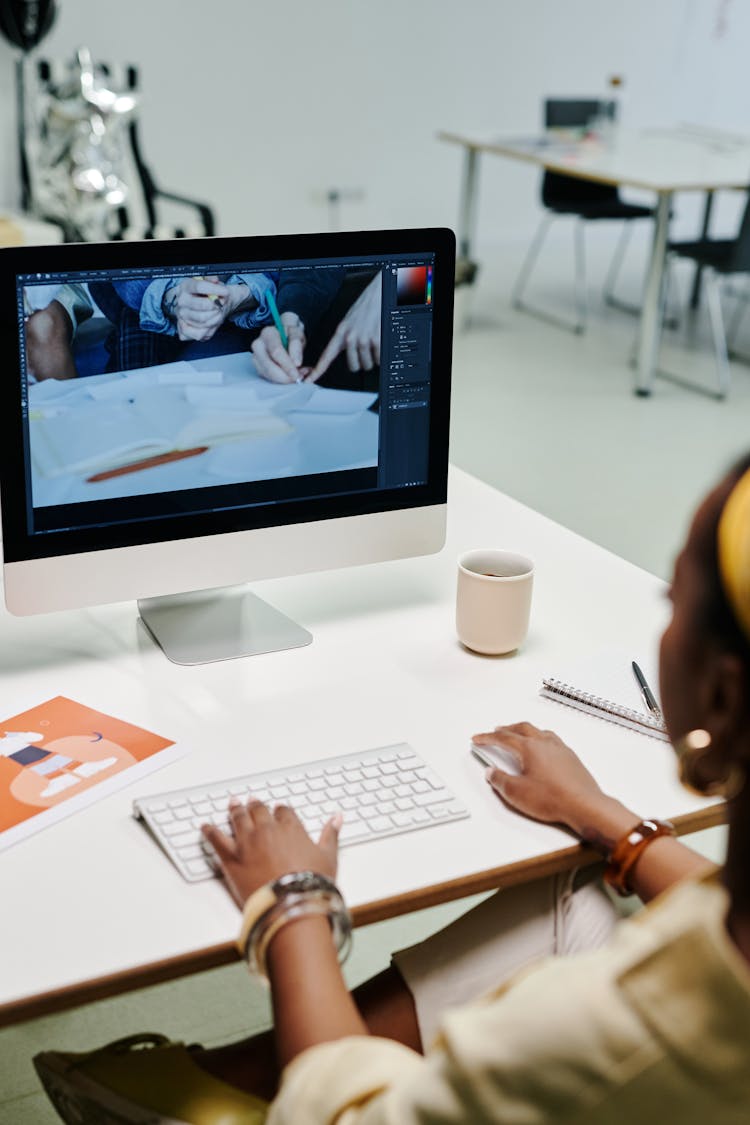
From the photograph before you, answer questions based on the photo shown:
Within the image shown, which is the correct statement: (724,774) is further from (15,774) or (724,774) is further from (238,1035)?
(238,1035)

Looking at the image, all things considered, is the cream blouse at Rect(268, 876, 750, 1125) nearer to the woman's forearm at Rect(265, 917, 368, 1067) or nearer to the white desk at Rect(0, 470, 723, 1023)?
the woman's forearm at Rect(265, 917, 368, 1067)

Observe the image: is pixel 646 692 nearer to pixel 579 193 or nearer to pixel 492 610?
pixel 492 610

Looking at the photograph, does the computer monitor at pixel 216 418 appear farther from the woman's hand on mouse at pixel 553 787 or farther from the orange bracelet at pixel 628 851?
the orange bracelet at pixel 628 851

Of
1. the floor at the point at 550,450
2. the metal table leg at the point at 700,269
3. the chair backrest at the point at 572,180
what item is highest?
the chair backrest at the point at 572,180

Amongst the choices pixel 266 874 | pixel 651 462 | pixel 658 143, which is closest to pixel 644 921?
pixel 266 874

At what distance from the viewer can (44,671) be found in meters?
1.45

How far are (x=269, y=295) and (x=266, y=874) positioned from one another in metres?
0.65

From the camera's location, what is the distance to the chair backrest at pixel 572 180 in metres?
6.22

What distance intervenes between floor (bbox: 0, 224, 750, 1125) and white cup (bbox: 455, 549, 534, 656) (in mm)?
312

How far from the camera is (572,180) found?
246 inches

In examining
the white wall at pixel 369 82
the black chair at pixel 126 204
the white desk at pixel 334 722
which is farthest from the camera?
the white wall at pixel 369 82

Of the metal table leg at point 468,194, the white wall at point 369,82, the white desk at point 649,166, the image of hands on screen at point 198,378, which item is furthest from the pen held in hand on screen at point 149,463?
the white wall at point 369,82

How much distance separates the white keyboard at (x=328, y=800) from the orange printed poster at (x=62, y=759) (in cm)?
7

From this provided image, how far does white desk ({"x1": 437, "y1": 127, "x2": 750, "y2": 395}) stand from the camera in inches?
193
